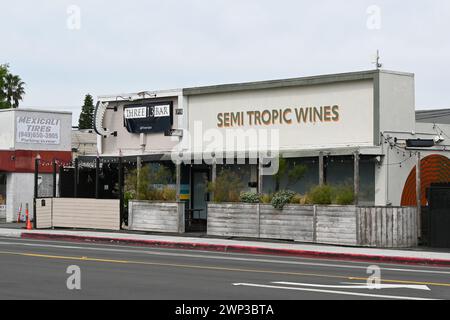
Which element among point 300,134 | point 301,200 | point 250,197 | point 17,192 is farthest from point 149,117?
point 301,200

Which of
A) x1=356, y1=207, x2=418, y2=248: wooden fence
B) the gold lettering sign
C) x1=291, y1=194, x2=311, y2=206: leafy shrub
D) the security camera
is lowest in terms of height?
x1=356, y1=207, x2=418, y2=248: wooden fence

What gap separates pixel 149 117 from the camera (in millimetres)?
37094

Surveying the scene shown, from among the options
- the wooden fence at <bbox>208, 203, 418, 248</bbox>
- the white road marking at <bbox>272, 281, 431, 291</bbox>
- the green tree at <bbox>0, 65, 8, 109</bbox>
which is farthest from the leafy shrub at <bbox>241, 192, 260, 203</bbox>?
the green tree at <bbox>0, 65, 8, 109</bbox>

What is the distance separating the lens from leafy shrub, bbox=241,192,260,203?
93.7 ft

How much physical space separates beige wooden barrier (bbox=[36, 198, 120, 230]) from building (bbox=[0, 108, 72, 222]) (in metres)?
5.29

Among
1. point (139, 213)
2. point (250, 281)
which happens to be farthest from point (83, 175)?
point (250, 281)

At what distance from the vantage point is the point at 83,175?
36656mm

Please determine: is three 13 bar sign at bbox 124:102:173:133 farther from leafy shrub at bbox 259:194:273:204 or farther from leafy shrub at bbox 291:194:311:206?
leafy shrub at bbox 291:194:311:206

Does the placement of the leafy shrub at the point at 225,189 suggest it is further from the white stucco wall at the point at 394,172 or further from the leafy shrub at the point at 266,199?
the white stucco wall at the point at 394,172

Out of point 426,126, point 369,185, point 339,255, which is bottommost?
point 339,255

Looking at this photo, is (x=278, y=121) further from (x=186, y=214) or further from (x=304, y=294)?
Answer: (x=304, y=294)

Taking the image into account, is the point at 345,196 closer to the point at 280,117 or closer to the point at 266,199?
the point at 266,199

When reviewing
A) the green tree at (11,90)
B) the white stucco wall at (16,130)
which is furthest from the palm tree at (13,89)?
the white stucco wall at (16,130)

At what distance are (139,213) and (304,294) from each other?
1861cm
